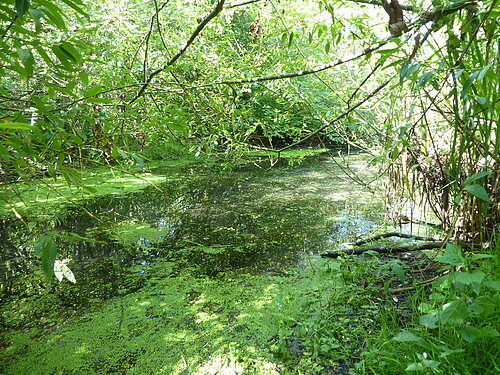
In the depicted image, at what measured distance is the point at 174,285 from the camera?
7.29ft

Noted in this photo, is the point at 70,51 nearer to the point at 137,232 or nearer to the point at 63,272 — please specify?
the point at 63,272

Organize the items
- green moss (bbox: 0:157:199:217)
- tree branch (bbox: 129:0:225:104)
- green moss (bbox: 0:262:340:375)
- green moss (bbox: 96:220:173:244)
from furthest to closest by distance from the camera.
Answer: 1. green moss (bbox: 0:157:199:217)
2. green moss (bbox: 96:220:173:244)
3. green moss (bbox: 0:262:340:375)
4. tree branch (bbox: 129:0:225:104)

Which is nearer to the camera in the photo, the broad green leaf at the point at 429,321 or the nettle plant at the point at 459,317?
the nettle plant at the point at 459,317

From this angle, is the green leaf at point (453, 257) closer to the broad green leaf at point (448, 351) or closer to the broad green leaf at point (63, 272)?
the broad green leaf at point (448, 351)

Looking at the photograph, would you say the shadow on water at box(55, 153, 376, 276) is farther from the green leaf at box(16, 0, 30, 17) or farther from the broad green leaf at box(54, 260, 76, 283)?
the green leaf at box(16, 0, 30, 17)

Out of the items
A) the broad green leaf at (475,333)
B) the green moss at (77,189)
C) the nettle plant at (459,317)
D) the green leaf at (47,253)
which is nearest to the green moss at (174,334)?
the nettle plant at (459,317)

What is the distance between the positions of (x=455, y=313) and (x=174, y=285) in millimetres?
1607

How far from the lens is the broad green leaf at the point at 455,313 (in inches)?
37.9

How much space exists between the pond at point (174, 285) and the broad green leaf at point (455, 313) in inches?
28.4

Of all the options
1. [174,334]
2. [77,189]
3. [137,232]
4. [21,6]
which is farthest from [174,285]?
[77,189]

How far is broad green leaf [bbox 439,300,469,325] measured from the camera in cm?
96

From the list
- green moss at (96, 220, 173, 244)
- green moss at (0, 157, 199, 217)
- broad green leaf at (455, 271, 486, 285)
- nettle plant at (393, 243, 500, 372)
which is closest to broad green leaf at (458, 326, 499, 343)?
nettle plant at (393, 243, 500, 372)

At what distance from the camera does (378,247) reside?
97.2 inches

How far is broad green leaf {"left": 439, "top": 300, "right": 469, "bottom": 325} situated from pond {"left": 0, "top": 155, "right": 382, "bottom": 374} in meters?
0.72
